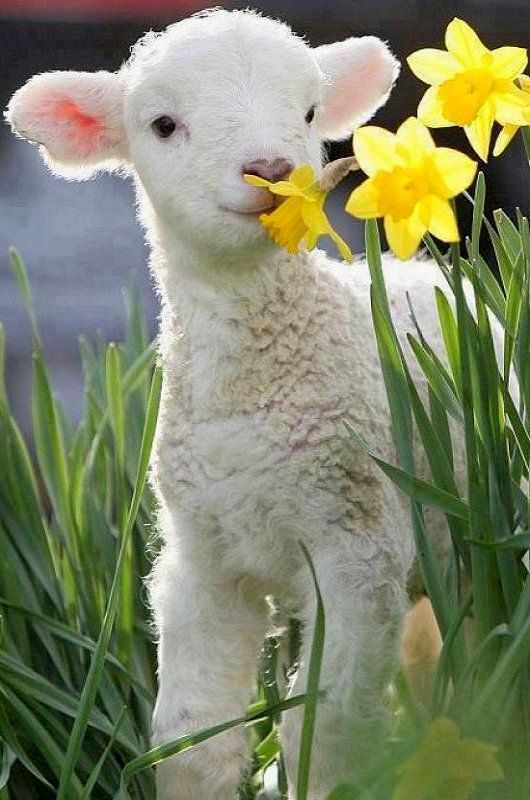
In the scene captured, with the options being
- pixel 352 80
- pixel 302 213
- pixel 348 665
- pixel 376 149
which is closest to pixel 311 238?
pixel 302 213

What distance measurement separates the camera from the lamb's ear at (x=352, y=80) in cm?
278

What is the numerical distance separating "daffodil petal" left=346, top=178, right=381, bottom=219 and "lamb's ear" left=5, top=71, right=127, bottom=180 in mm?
911

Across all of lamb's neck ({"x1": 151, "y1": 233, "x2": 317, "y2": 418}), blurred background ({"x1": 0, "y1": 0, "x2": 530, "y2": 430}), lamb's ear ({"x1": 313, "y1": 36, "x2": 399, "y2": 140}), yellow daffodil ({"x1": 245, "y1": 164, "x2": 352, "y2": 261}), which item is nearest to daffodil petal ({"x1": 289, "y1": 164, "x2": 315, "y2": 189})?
yellow daffodil ({"x1": 245, "y1": 164, "x2": 352, "y2": 261})

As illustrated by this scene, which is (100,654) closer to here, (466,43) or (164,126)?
(164,126)

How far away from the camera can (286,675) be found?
2.97 meters

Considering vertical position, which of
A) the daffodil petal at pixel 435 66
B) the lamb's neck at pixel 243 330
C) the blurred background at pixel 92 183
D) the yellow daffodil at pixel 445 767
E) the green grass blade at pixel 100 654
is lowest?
the yellow daffodil at pixel 445 767

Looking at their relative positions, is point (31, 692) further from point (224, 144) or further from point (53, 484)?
Result: point (224, 144)

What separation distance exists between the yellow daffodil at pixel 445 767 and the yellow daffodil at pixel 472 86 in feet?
2.59

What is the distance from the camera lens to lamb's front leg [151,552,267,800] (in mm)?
2592

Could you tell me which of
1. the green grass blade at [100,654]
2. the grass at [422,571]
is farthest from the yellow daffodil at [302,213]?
→ the green grass blade at [100,654]

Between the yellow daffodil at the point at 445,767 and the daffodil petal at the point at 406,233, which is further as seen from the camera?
the daffodil petal at the point at 406,233

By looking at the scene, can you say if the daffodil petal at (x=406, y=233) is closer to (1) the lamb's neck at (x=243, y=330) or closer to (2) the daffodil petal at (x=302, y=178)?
(2) the daffodil petal at (x=302, y=178)

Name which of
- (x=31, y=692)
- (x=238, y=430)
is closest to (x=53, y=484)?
(x=31, y=692)

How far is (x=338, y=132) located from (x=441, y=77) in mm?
726
